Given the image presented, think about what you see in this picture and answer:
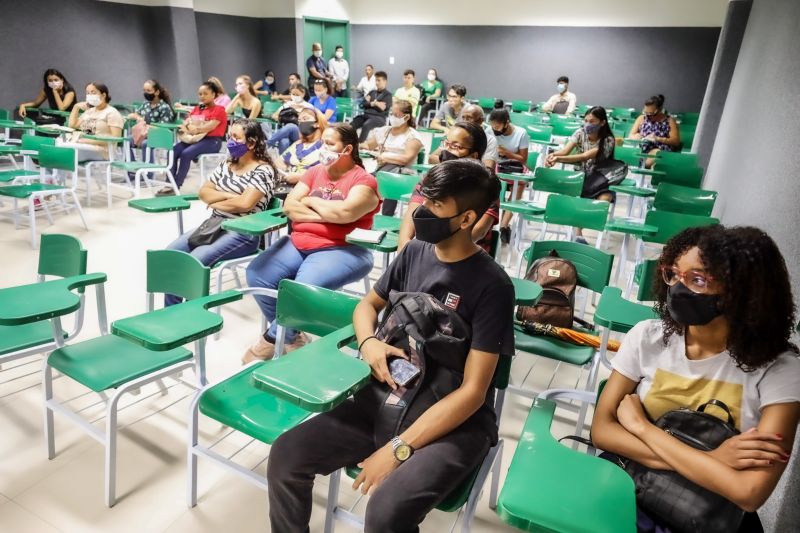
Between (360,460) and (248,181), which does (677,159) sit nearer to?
(248,181)

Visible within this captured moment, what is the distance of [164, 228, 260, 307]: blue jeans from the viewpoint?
3.11 m

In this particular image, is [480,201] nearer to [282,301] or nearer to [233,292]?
[282,301]

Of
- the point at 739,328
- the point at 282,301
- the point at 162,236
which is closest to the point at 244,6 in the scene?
the point at 162,236

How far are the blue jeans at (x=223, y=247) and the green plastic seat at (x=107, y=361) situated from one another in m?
1.05

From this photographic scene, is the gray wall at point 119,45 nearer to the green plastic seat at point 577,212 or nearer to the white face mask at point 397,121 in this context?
the white face mask at point 397,121

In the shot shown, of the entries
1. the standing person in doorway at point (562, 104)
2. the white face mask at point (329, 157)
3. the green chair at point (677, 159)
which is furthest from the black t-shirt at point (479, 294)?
the standing person in doorway at point (562, 104)

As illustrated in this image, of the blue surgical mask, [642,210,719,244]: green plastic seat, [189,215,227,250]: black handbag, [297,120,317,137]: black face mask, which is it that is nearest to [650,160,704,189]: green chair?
the blue surgical mask

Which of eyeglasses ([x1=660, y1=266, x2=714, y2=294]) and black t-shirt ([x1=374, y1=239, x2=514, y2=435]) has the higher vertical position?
eyeglasses ([x1=660, y1=266, x2=714, y2=294])

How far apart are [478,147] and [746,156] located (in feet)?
7.73

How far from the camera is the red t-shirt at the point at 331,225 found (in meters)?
2.93

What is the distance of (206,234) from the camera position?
3.17 m

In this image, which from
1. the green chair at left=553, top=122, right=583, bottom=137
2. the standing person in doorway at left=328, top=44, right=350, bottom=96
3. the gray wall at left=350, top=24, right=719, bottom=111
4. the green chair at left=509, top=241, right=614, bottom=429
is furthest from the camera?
the standing person in doorway at left=328, top=44, right=350, bottom=96

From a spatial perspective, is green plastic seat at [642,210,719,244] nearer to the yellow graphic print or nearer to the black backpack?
the yellow graphic print

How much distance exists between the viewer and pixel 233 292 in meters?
2.02
